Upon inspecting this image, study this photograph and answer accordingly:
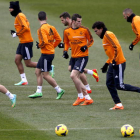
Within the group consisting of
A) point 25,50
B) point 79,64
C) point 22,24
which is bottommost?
point 25,50

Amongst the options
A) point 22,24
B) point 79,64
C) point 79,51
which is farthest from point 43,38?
point 22,24

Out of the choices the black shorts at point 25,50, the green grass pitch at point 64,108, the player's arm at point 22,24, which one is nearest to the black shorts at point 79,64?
the green grass pitch at point 64,108

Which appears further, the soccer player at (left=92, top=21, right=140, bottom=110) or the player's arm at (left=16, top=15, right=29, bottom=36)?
the player's arm at (left=16, top=15, right=29, bottom=36)

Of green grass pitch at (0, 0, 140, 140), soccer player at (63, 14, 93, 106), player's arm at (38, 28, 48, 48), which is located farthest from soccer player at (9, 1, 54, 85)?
soccer player at (63, 14, 93, 106)

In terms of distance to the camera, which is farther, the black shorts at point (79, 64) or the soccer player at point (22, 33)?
the soccer player at point (22, 33)

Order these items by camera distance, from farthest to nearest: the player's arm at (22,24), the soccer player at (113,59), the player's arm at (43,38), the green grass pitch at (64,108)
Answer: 1. the player's arm at (22,24)
2. the player's arm at (43,38)
3. the soccer player at (113,59)
4. the green grass pitch at (64,108)

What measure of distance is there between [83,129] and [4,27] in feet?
56.5

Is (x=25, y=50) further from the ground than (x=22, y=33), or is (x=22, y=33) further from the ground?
(x=22, y=33)

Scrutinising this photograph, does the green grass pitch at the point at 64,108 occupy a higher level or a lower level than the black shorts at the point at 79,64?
lower

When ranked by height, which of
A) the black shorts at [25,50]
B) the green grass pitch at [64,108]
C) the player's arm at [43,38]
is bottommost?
the green grass pitch at [64,108]

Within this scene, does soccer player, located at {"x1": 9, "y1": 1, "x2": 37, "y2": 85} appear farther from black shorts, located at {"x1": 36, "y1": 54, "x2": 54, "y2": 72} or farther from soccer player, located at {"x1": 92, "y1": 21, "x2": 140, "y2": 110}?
soccer player, located at {"x1": 92, "y1": 21, "x2": 140, "y2": 110}

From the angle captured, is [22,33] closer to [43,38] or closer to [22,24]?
[22,24]

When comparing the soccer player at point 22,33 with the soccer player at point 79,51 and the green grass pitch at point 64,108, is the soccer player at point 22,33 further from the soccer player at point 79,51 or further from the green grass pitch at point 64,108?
the soccer player at point 79,51

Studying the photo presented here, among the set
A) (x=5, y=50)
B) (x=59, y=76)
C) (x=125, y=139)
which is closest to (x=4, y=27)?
(x=5, y=50)
